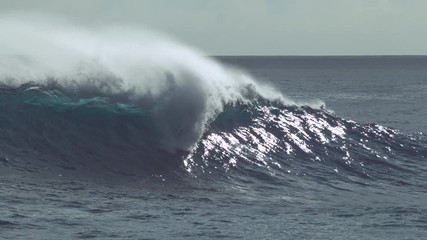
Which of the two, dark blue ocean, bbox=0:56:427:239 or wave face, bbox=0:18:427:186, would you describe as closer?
dark blue ocean, bbox=0:56:427:239

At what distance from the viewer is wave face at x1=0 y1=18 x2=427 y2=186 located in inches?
870

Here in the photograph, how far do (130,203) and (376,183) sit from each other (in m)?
7.37

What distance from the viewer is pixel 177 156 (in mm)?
22344

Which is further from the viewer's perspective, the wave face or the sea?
the wave face

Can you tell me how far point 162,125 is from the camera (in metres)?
23.6

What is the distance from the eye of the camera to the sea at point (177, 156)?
1630 cm

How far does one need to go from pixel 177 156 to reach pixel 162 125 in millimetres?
1562

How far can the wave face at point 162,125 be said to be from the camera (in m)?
22.1

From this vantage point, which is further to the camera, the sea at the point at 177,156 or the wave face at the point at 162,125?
the wave face at the point at 162,125

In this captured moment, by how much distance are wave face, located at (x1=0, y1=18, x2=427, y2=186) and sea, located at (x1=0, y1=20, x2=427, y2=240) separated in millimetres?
52

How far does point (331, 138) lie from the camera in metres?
27.5

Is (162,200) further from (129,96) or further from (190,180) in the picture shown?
(129,96)

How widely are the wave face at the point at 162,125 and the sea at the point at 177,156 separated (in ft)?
0.17

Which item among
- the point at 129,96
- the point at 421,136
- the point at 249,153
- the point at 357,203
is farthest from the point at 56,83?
the point at 421,136
